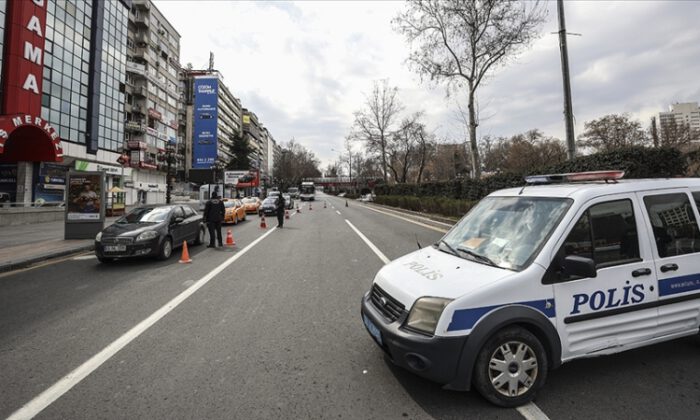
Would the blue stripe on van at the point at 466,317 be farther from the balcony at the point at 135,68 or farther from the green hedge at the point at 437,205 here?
the balcony at the point at 135,68

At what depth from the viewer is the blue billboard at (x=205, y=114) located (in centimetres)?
7831

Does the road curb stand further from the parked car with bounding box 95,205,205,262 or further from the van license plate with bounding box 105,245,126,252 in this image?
the van license plate with bounding box 105,245,126,252

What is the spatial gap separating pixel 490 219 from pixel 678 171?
26.7 feet

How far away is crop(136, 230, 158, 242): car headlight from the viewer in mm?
8328

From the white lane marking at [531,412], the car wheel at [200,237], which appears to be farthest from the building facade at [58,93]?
the white lane marking at [531,412]

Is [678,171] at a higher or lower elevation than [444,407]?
higher

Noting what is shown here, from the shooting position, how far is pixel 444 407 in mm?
2625

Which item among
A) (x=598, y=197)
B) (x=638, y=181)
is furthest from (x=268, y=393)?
(x=638, y=181)

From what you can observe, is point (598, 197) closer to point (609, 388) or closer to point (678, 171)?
point (609, 388)

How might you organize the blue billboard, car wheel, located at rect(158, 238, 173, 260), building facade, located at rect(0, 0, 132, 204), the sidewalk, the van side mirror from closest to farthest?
the van side mirror, the sidewalk, car wheel, located at rect(158, 238, 173, 260), building facade, located at rect(0, 0, 132, 204), the blue billboard

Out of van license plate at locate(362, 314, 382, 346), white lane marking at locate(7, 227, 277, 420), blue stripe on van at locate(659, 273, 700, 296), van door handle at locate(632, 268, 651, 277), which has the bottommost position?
white lane marking at locate(7, 227, 277, 420)

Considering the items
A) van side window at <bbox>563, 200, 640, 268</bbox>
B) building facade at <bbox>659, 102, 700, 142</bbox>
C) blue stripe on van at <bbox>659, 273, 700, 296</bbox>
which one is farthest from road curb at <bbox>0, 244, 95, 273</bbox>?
building facade at <bbox>659, 102, 700, 142</bbox>

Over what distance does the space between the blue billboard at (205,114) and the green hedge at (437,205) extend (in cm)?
6099

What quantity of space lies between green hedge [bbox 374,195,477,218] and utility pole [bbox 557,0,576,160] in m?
5.84
